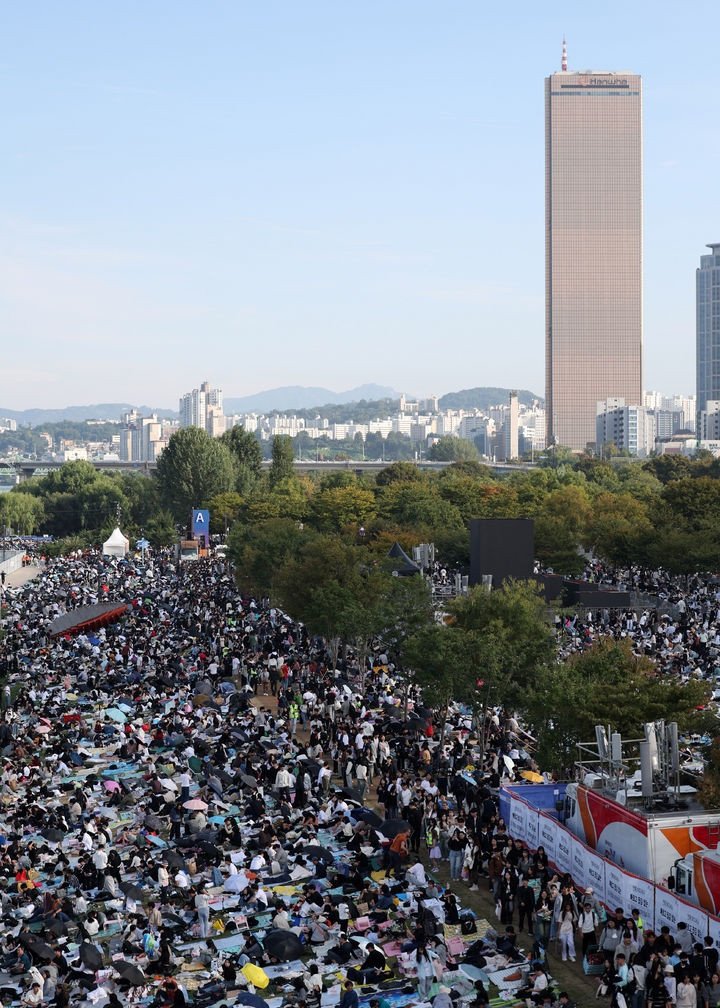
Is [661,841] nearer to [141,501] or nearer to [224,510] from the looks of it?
[224,510]

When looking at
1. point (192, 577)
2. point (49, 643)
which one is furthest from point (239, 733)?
point (192, 577)

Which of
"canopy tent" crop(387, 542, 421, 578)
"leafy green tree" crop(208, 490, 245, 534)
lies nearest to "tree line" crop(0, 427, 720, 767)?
"leafy green tree" crop(208, 490, 245, 534)

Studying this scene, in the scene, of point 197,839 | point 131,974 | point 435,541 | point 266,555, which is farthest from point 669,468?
point 131,974

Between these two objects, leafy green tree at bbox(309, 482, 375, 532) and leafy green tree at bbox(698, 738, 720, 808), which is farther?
leafy green tree at bbox(309, 482, 375, 532)

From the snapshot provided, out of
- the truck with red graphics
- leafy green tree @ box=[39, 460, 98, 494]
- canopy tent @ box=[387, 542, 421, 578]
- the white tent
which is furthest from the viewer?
leafy green tree @ box=[39, 460, 98, 494]

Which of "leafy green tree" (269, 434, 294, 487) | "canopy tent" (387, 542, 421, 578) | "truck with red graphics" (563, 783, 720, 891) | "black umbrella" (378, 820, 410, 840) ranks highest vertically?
"leafy green tree" (269, 434, 294, 487)

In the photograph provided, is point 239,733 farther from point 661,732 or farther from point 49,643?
point 49,643

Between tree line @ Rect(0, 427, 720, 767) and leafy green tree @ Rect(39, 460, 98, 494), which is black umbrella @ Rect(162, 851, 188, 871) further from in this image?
leafy green tree @ Rect(39, 460, 98, 494)
